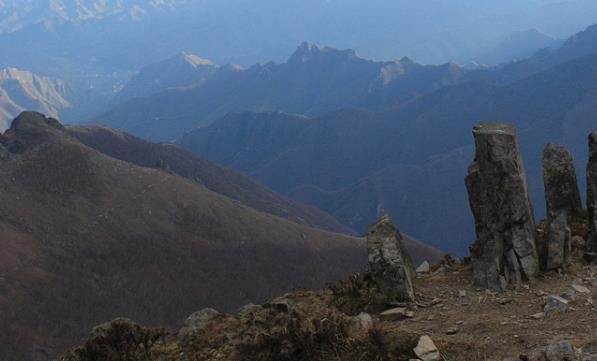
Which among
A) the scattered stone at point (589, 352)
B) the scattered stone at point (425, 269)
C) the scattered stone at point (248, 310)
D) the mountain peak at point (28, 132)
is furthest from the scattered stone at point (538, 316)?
the mountain peak at point (28, 132)

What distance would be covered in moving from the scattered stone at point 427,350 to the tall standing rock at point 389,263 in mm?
3455

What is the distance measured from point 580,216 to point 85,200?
11087 centimetres

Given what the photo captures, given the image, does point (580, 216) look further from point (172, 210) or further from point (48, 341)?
point (172, 210)

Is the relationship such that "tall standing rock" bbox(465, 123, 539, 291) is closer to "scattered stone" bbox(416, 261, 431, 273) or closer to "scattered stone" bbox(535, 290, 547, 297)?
"scattered stone" bbox(535, 290, 547, 297)

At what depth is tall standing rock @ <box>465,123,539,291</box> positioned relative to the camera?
14.2 meters

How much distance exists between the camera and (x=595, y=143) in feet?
53.2

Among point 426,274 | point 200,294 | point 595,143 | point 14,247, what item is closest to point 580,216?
point 595,143

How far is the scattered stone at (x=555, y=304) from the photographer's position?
37.6 feet

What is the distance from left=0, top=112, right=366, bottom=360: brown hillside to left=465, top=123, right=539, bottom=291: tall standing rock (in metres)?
75.2

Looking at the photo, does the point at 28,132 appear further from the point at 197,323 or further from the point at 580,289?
the point at 580,289

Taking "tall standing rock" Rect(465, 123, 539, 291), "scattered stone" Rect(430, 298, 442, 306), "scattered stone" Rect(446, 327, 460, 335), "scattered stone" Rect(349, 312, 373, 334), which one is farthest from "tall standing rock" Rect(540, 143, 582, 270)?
"scattered stone" Rect(349, 312, 373, 334)

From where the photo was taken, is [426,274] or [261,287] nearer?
[426,274]

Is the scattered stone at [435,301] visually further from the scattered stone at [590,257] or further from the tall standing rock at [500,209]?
the scattered stone at [590,257]

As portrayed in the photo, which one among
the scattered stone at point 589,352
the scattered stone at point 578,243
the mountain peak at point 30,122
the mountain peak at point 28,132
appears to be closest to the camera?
the scattered stone at point 589,352
